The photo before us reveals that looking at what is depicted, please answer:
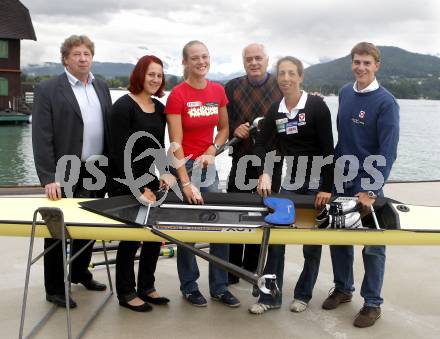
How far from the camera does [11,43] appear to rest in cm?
2925

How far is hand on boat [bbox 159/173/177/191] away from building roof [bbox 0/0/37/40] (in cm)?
2940

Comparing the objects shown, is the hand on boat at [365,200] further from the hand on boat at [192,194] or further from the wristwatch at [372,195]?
the hand on boat at [192,194]

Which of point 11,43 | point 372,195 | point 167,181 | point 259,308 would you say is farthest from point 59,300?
point 11,43

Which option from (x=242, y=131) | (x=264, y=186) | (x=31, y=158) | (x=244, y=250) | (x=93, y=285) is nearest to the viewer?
(x=264, y=186)

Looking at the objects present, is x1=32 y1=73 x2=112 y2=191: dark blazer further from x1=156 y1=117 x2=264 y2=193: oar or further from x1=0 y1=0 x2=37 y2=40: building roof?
x1=0 y1=0 x2=37 y2=40: building roof

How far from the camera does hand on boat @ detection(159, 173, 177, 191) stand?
10.3 feet

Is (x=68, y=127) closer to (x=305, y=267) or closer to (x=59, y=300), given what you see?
(x=59, y=300)

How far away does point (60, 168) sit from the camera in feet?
10.4

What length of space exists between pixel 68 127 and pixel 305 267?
5.87 ft

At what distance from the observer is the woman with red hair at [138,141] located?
2.99 metres

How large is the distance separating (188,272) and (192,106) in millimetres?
1121

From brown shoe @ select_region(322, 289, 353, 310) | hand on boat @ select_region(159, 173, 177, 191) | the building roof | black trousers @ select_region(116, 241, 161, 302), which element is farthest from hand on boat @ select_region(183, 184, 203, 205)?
the building roof

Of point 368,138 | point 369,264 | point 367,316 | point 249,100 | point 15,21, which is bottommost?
point 367,316

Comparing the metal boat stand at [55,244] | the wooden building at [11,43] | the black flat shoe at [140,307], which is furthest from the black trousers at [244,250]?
the wooden building at [11,43]
